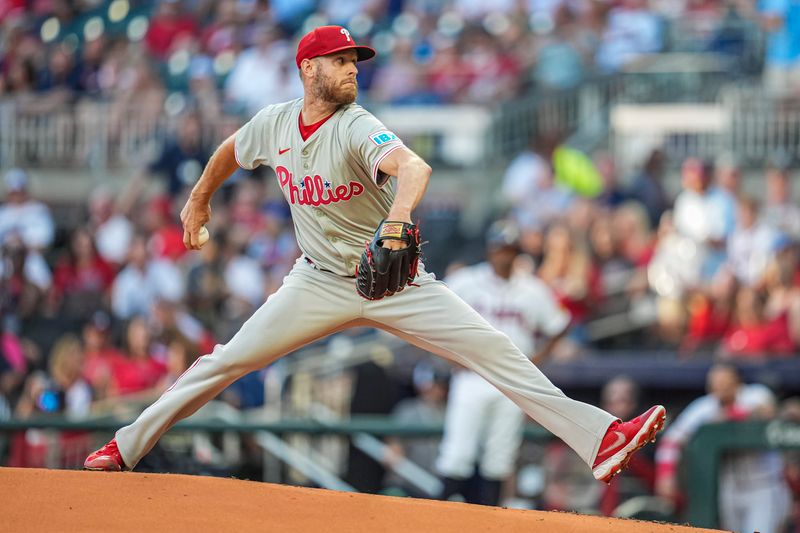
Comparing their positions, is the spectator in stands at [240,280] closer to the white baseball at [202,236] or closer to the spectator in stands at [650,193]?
the spectator in stands at [650,193]

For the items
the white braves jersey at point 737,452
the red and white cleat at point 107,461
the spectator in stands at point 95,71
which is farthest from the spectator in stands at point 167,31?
the red and white cleat at point 107,461

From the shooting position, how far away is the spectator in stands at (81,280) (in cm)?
1372

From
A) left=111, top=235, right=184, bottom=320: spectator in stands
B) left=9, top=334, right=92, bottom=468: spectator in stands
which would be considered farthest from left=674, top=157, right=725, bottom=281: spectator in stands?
left=9, top=334, right=92, bottom=468: spectator in stands

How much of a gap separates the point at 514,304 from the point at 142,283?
5329 millimetres

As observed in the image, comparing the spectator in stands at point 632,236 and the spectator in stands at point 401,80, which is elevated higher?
the spectator in stands at point 401,80

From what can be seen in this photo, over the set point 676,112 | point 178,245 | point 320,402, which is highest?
point 676,112

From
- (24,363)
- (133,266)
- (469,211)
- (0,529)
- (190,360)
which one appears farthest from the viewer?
(469,211)

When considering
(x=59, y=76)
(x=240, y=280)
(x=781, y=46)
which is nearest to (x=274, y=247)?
(x=240, y=280)

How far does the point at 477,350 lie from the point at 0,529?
2.09 meters

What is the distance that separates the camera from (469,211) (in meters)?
14.7

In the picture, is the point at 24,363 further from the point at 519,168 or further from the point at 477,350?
the point at 477,350

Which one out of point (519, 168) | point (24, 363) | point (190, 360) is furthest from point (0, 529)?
point (519, 168)

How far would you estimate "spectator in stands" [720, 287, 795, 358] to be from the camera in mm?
10508

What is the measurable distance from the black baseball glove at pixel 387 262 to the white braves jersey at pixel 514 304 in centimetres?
377
